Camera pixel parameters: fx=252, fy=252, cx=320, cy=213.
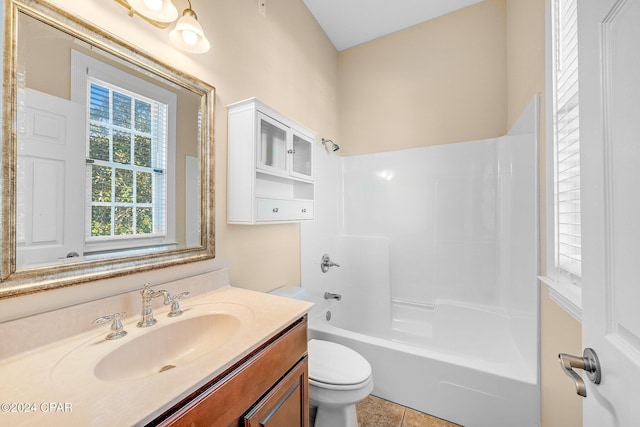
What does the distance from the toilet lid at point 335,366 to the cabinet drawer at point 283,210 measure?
78cm

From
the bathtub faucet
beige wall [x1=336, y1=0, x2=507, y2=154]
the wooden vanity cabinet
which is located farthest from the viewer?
the bathtub faucet

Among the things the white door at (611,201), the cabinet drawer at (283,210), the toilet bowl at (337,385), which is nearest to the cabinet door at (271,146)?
the cabinet drawer at (283,210)

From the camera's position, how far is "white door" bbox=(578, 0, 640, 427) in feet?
1.36

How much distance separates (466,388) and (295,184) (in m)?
1.60

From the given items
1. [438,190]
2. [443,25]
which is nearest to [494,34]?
[443,25]

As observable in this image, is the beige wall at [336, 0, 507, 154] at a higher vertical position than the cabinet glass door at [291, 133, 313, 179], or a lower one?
higher

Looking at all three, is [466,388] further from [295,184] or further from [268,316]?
[295,184]

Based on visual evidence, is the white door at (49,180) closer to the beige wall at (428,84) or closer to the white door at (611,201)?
the white door at (611,201)

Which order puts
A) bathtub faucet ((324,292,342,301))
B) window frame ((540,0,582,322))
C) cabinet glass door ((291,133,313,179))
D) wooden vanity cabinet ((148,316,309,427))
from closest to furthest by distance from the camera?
1. wooden vanity cabinet ((148,316,309,427))
2. window frame ((540,0,582,322))
3. cabinet glass door ((291,133,313,179))
4. bathtub faucet ((324,292,342,301))

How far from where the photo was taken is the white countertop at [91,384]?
48 cm

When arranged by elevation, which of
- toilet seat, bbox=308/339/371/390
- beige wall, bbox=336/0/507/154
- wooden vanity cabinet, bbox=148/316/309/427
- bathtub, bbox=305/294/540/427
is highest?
beige wall, bbox=336/0/507/154

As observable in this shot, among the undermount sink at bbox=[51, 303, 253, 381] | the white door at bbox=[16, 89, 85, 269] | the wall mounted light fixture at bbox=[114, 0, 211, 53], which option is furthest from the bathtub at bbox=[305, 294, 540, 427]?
the wall mounted light fixture at bbox=[114, 0, 211, 53]

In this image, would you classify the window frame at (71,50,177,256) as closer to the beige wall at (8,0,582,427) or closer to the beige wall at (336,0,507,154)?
the beige wall at (8,0,582,427)

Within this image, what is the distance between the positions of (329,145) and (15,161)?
2.03 metres
